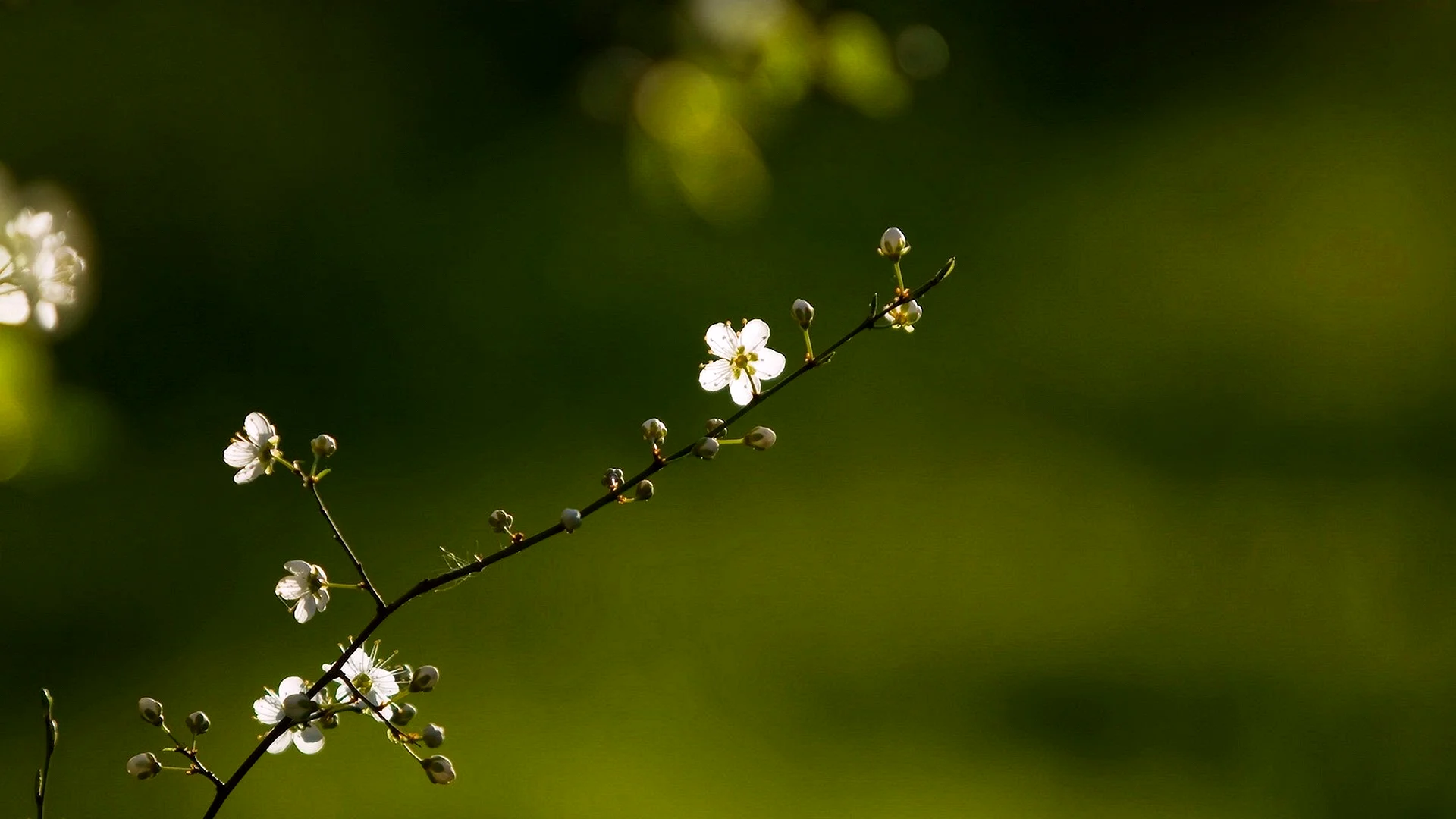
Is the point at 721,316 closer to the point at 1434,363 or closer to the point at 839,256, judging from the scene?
the point at 839,256

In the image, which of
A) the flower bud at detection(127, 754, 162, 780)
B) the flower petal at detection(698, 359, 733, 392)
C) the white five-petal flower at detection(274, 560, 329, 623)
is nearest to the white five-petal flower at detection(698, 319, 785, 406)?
the flower petal at detection(698, 359, 733, 392)

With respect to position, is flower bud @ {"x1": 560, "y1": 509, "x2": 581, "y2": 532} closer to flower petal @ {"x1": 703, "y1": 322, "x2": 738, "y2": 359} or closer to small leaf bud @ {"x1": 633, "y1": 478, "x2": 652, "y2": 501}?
small leaf bud @ {"x1": 633, "y1": 478, "x2": 652, "y2": 501}

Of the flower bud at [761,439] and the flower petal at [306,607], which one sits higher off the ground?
the flower bud at [761,439]

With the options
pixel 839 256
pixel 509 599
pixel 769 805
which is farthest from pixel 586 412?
pixel 769 805

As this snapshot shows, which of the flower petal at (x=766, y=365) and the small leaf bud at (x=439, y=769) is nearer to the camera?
the small leaf bud at (x=439, y=769)

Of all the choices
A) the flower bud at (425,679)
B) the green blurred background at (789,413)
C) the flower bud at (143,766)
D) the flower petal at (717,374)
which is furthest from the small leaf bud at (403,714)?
the green blurred background at (789,413)

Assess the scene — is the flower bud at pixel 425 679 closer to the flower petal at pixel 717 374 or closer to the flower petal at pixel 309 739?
the flower petal at pixel 309 739
